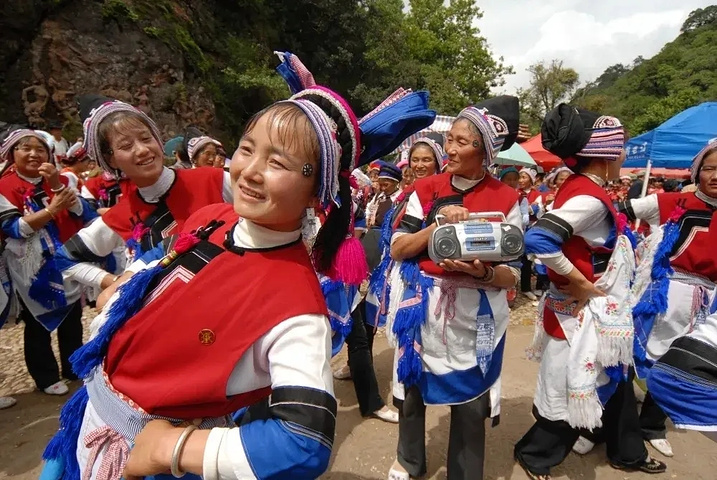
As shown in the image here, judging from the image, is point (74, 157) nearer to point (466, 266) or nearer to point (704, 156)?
point (466, 266)

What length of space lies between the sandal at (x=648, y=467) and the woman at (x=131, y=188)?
10.5 ft

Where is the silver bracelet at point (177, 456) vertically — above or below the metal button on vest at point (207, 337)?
below

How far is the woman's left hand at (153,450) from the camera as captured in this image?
3.26ft

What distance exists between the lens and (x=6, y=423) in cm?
338

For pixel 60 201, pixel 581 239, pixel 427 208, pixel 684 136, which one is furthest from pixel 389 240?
pixel 684 136

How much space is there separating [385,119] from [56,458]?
1516 mm

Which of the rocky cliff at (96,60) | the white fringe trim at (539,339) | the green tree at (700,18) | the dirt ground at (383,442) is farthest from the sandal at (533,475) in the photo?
the green tree at (700,18)

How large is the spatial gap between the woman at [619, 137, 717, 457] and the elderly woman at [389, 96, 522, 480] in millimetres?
1439

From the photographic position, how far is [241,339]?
108 cm

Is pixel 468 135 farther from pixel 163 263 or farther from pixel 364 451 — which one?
pixel 364 451

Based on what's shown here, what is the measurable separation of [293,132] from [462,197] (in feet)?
4.78

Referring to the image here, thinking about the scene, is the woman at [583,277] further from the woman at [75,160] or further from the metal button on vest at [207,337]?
the woman at [75,160]

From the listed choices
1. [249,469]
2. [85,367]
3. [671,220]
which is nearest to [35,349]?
[85,367]

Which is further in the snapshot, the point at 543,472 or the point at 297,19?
the point at 297,19
